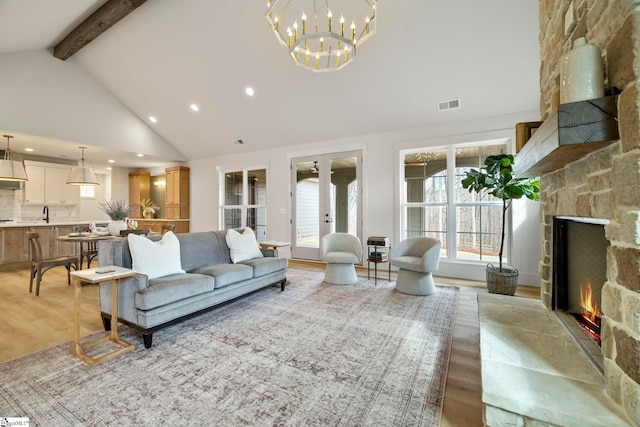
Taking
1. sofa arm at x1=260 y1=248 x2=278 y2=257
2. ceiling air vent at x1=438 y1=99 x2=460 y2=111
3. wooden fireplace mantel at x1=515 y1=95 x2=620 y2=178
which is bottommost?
sofa arm at x1=260 y1=248 x2=278 y2=257

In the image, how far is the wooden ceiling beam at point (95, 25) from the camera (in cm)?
407

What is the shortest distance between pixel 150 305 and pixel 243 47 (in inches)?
154

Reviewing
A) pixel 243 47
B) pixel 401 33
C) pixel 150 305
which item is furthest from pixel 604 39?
pixel 243 47

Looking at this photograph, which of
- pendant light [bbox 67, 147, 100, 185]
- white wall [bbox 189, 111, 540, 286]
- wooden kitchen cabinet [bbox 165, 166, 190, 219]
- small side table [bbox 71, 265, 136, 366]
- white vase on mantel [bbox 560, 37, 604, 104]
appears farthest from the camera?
wooden kitchen cabinet [bbox 165, 166, 190, 219]

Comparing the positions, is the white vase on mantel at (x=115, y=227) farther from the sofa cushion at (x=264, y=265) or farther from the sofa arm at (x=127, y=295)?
the sofa cushion at (x=264, y=265)

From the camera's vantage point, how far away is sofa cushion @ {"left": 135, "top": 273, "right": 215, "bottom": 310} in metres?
2.46

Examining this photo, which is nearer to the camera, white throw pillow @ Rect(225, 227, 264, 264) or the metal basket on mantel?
the metal basket on mantel

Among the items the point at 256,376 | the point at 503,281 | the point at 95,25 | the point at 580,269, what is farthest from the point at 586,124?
the point at 95,25

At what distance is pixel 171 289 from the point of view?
8.61ft

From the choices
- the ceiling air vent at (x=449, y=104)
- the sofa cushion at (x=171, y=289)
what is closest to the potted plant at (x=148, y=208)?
the sofa cushion at (x=171, y=289)

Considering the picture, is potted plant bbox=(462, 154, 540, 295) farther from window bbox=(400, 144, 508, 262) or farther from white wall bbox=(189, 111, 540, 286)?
window bbox=(400, 144, 508, 262)

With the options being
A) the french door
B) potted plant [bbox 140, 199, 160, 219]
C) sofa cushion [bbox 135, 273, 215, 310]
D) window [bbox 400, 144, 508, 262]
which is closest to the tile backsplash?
potted plant [bbox 140, 199, 160, 219]

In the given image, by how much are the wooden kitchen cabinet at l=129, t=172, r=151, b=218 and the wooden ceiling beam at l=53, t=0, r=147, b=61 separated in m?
4.16

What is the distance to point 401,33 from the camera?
143 inches
